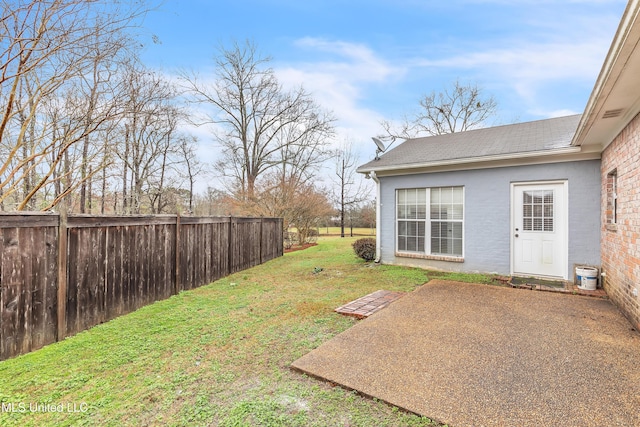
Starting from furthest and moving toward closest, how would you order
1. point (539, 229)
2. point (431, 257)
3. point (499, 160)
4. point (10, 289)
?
point (431, 257) < point (499, 160) < point (539, 229) < point (10, 289)

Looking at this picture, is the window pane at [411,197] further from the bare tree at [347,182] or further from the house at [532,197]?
the bare tree at [347,182]

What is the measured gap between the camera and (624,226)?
13.1 ft

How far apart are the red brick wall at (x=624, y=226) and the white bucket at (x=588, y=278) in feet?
0.62

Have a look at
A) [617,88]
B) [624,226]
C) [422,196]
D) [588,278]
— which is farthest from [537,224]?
[617,88]

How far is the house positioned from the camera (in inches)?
148

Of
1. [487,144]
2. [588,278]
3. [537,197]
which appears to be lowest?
[588,278]

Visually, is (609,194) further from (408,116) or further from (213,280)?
(408,116)

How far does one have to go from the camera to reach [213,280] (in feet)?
20.7

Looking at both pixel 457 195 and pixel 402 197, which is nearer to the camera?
pixel 457 195

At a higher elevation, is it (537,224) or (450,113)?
(450,113)

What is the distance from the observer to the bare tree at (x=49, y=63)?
2.94 m

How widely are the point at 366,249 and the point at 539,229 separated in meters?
4.09

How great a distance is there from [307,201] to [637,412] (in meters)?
12.4

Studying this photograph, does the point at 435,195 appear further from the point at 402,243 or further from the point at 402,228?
the point at 402,243
